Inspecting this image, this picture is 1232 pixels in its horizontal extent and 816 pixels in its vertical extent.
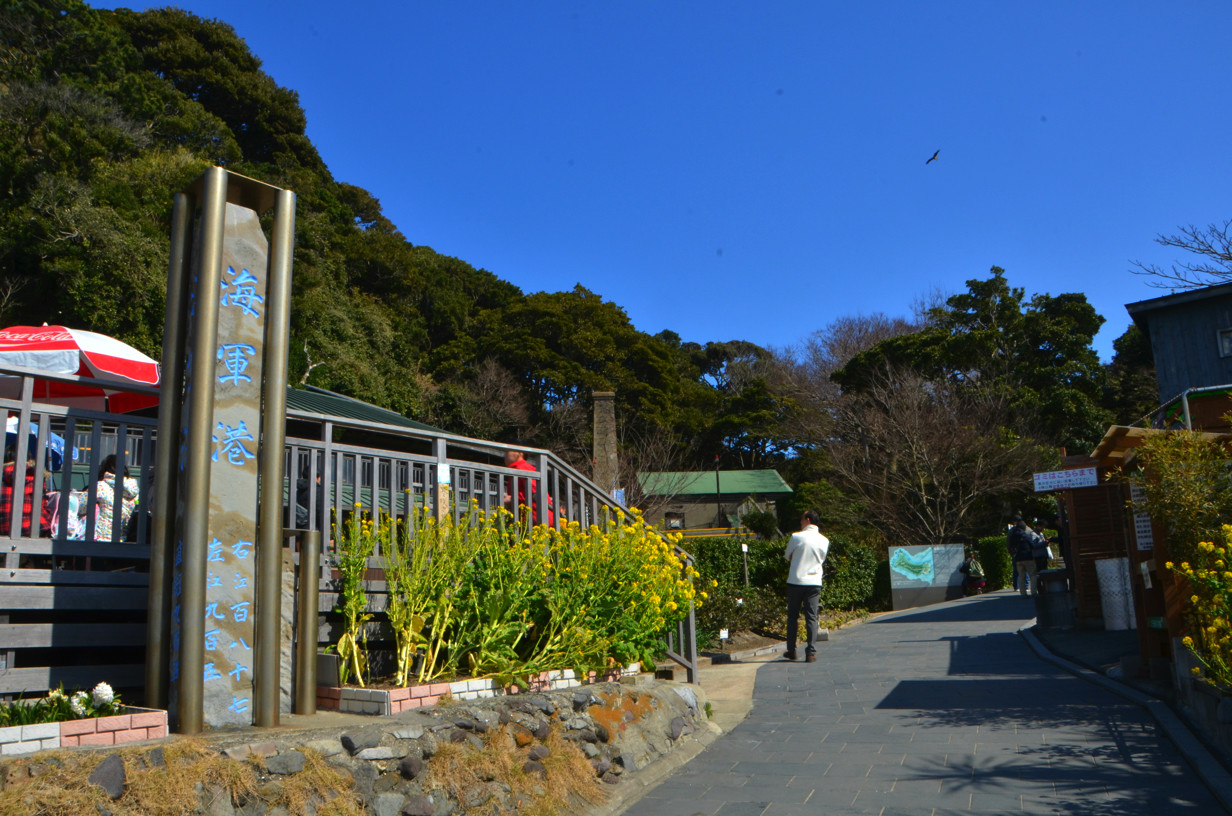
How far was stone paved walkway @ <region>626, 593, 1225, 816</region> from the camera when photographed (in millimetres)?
4777

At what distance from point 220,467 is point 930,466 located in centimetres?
2498

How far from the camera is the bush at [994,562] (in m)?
22.9

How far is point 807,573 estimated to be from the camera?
1032 centimetres

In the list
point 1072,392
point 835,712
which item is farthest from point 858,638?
point 1072,392

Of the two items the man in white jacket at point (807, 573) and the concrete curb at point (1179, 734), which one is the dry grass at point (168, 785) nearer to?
the concrete curb at point (1179, 734)

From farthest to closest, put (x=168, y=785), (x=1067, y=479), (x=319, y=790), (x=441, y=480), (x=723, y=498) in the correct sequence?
(x=723, y=498) → (x=1067, y=479) → (x=441, y=480) → (x=319, y=790) → (x=168, y=785)

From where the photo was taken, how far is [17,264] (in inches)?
803

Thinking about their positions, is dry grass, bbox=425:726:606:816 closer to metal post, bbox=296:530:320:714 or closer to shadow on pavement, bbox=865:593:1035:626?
metal post, bbox=296:530:320:714

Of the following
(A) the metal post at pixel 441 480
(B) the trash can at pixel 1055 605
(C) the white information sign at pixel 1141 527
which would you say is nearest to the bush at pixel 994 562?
(B) the trash can at pixel 1055 605

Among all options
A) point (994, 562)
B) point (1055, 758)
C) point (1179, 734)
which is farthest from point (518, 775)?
point (994, 562)

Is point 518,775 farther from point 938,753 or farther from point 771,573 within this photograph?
point 771,573

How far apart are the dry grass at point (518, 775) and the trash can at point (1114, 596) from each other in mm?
8750

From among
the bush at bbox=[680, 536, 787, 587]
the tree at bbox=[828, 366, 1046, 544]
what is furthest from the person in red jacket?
the tree at bbox=[828, 366, 1046, 544]

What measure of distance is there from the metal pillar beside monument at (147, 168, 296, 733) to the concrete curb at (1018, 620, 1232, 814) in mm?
4829
